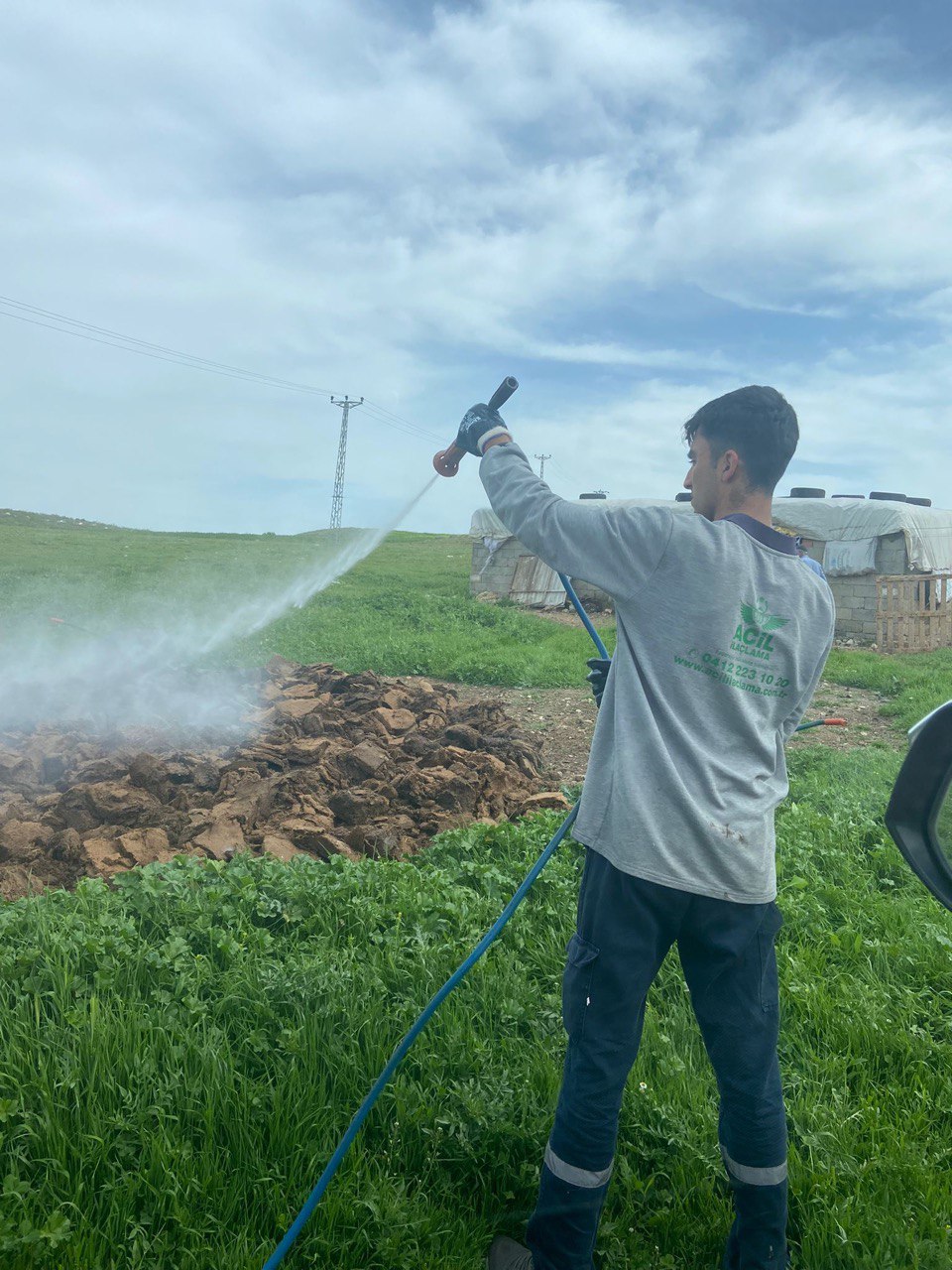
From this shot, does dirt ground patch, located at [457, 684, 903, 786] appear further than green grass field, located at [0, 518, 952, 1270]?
Yes

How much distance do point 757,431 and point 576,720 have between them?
7770 mm

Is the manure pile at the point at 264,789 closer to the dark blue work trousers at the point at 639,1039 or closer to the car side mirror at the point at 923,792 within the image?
the dark blue work trousers at the point at 639,1039

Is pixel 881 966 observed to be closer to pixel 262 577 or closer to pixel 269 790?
pixel 269 790

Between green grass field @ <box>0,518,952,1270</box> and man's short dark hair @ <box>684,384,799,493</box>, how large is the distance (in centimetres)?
215

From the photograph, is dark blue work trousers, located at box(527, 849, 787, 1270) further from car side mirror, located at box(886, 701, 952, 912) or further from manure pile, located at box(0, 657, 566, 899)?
manure pile, located at box(0, 657, 566, 899)

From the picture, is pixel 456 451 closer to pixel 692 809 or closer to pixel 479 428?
pixel 479 428

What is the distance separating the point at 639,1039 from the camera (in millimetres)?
2492

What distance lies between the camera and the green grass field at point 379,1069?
2.72m

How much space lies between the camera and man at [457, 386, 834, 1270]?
2432mm

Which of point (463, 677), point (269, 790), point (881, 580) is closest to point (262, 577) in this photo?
point (463, 677)

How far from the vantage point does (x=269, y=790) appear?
6590mm

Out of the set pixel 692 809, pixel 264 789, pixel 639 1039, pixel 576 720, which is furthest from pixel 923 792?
pixel 576 720

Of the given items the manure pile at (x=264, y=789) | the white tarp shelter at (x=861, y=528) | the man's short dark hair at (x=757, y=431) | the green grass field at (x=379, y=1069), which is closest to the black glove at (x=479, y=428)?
the man's short dark hair at (x=757, y=431)

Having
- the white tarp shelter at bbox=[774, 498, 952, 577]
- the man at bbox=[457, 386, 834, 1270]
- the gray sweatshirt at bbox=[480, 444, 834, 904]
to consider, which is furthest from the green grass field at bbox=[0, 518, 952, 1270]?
the white tarp shelter at bbox=[774, 498, 952, 577]
